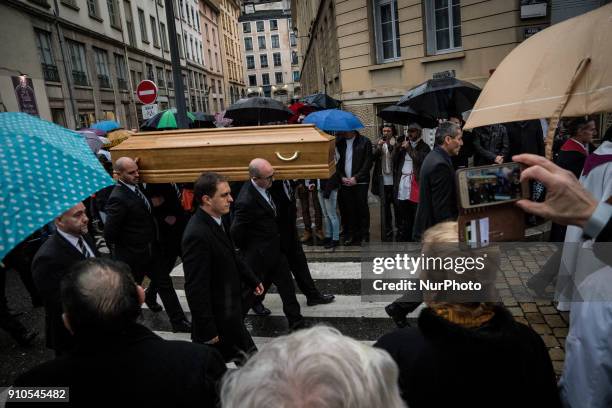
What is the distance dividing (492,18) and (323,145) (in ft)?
28.9

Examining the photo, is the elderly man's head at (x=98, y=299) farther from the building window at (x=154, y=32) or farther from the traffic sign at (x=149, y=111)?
the building window at (x=154, y=32)

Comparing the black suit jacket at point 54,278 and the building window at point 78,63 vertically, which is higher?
the building window at point 78,63

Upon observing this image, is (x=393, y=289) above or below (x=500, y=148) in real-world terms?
below

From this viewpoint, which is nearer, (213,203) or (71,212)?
(71,212)

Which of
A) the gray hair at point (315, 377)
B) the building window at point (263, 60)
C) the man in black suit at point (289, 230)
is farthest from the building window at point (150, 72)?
the building window at point (263, 60)

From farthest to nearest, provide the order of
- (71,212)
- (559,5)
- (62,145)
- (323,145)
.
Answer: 1. (559,5)
2. (323,145)
3. (71,212)
4. (62,145)

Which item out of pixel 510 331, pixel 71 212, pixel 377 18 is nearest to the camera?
pixel 510 331

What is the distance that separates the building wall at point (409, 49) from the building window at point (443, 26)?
24 centimetres

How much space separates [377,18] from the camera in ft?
43.8

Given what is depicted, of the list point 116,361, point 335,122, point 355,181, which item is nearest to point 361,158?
point 355,181

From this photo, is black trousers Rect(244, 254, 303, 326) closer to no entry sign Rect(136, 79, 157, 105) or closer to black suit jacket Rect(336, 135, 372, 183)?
black suit jacket Rect(336, 135, 372, 183)

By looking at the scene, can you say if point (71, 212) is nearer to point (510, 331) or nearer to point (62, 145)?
point (62, 145)

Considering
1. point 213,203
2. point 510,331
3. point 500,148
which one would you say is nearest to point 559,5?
point 500,148

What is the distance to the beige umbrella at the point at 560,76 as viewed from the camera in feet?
5.46
